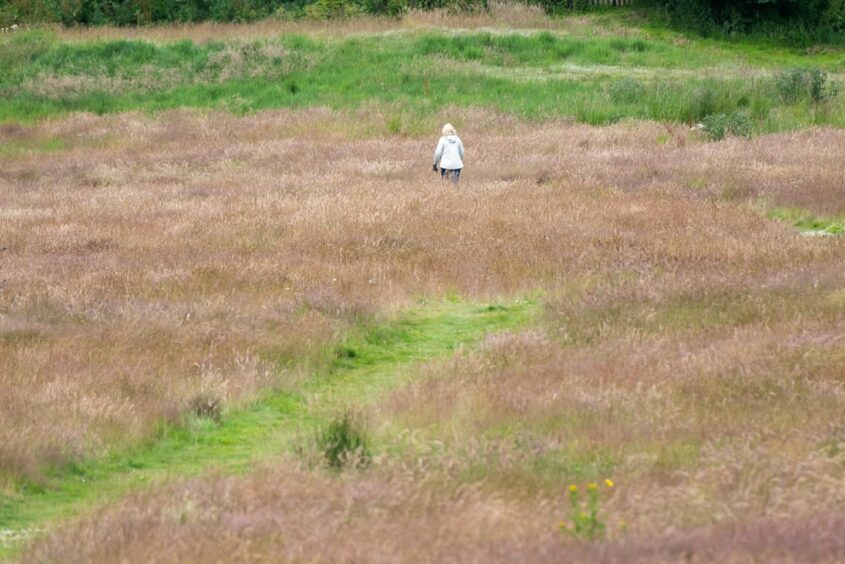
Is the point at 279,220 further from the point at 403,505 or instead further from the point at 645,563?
the point at 645,563

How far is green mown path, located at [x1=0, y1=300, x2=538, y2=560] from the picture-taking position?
7.48m

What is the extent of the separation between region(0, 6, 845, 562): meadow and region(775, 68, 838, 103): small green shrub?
2352mm

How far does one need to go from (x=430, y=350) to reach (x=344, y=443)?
4.01 meters

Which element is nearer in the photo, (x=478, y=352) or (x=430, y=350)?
(x=478, y=352)

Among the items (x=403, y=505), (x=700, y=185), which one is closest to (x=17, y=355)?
(x=403, y=505)

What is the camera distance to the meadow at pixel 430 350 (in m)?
6.03

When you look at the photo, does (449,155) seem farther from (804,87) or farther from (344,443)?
(344,443)

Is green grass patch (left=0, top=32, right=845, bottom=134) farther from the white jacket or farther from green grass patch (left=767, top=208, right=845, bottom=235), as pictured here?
green grass patch (left=767, top=208, right=845, bottom=235)

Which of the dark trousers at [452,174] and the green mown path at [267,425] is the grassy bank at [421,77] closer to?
the dark trousers at [452,174]

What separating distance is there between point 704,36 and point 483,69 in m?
13.6

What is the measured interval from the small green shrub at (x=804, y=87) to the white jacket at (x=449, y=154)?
523 inches

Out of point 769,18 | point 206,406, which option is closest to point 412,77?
point 769,18

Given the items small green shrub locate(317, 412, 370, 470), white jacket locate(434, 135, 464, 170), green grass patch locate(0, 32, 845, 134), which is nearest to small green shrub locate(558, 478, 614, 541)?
small green shrub locate(317, 412, 370, 470)

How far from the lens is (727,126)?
27328 mm
